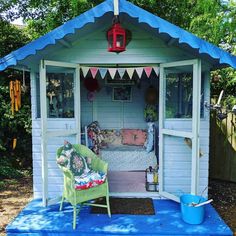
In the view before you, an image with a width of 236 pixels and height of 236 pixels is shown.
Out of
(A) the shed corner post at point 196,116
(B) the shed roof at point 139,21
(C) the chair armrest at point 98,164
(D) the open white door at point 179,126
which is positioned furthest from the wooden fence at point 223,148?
(C) the chair armrest at point 98,164

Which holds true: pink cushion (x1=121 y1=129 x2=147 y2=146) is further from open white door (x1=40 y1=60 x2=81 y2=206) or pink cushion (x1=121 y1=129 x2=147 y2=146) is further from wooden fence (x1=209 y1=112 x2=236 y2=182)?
open white door (x1=40 y1=60 x2=81 y2=206)

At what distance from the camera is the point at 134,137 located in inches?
216

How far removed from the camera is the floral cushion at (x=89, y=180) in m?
3.42

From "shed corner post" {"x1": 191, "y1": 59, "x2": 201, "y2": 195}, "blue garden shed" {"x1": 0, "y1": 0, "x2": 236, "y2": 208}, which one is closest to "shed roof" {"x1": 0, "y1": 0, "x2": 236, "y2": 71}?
"blue garden shed" {"x1": 0, "y1": 0, "x2": 236, "y2": 208}

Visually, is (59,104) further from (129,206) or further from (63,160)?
(129,206)

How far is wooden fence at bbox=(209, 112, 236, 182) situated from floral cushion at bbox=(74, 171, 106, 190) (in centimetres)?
287

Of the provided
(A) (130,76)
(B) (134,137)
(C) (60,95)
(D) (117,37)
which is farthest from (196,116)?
(B) (134,137)

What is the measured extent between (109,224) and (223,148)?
3099 millimetres

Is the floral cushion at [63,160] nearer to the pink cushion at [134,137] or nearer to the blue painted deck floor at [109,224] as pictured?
the blue painted deck floor at [109,224]

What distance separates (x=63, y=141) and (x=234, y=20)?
307 cm

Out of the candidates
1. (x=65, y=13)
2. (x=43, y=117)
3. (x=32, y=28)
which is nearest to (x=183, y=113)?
(x=43, y=117)

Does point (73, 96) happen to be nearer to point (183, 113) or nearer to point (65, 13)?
point (183, 113)

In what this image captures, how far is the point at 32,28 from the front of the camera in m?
6.84

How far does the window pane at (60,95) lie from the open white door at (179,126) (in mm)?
1304
